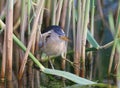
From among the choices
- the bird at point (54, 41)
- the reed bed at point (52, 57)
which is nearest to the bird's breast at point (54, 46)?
the bird at point (54, 41)

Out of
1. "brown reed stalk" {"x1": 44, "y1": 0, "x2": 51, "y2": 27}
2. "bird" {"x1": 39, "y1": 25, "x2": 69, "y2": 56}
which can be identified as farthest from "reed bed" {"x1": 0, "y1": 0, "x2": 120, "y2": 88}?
"bird" {"x1": 39, "y1": 25, "x2": 69, "y2": 56}

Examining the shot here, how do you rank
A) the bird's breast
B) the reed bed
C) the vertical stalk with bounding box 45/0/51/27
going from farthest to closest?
the vertical stalk with bounding box 45/0/51/27, the bird's breast, the reed bed

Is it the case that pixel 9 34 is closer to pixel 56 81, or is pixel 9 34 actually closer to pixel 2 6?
pixel 56 81

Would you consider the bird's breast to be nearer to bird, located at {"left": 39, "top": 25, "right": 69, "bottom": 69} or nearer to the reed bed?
bird, located at {"left": 39, "top": 25, "right": 69, "bottom": 69}

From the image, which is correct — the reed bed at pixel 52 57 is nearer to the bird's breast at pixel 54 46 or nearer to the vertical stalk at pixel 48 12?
the vertical stalk at pixel 48 12

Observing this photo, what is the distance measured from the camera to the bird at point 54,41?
4367 millimetres

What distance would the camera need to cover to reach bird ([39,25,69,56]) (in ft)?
14.3

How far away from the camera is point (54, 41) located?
438 cm

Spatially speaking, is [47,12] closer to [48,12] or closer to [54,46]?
[48,12]

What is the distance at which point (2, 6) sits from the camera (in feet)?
16.7

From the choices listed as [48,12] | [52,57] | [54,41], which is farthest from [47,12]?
[54,41]

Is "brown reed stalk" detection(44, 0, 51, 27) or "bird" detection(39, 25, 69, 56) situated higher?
"brown reed stalk" detection(44, 0, 51, 27)

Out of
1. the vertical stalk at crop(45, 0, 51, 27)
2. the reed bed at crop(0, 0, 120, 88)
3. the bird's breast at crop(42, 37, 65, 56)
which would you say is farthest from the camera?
the vertical stalk at crop(45, 0, 51, 27)

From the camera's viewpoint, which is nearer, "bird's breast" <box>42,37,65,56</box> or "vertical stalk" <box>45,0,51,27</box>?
"bird's breast" <box>42,37,65,56</box>
